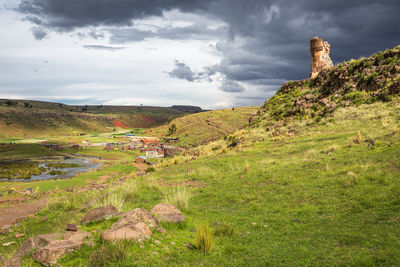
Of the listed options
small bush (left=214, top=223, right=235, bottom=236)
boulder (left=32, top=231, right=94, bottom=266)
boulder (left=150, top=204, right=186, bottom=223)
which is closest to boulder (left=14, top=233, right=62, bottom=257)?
boulder (left=32, top=231, right=94, bottom=266)

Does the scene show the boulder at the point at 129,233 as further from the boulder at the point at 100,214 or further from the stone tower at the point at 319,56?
the stone tower at the point at 319,56

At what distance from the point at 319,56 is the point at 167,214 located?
39561 mm

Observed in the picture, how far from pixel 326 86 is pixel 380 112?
12876mm

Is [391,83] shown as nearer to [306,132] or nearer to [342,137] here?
[306,132]

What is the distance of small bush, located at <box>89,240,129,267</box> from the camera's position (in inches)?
234

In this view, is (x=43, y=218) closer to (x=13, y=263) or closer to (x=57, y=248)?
(x=13, y=263)

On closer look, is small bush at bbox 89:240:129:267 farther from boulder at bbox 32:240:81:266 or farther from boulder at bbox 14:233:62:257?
boulder at bbox 14:233:62:257

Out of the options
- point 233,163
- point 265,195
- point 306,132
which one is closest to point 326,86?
point 306,132

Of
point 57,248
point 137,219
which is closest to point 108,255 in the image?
point 57,248

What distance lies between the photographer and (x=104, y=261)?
5.93 metres

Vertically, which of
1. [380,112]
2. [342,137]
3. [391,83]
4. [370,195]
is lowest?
[370,195]

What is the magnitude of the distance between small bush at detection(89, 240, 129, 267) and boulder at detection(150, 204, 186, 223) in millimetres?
2352

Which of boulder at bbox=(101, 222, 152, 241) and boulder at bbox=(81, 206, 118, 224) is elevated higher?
boulder at bbox=(101, 222, 152, 241)

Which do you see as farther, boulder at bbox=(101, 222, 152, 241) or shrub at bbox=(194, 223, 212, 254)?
boulder at bbox=(101, 222, 152, 241)
